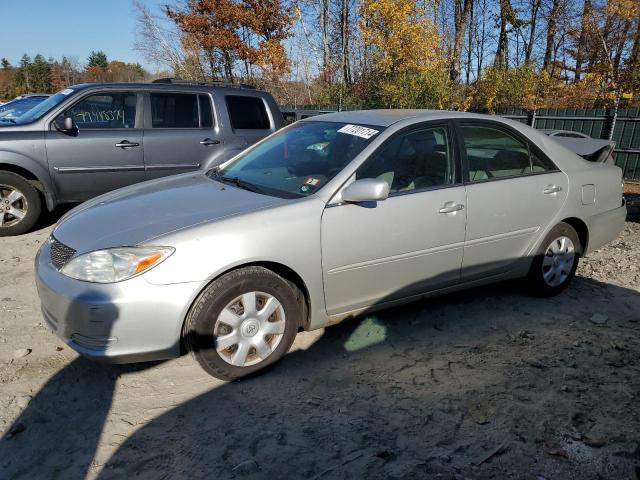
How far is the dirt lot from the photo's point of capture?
240 cm

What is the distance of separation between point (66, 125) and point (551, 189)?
5287mm

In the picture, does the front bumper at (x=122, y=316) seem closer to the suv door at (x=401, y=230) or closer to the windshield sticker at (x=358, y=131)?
the suv door at (x=401, y=230)

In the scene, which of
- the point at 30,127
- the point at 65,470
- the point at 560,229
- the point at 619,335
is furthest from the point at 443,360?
the point at 30,127

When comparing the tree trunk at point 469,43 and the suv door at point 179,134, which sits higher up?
the tree trunk at point 469,43

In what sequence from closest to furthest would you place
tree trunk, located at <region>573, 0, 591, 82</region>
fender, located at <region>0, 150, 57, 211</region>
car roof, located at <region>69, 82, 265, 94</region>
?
fender, located at <region>0, 150, 57, 211</region>, car roof, located at <region>69, 82, 265, 94</region>, tree trunk, located at <region>573, 0, 591, 82</region>

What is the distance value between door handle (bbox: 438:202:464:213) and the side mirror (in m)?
0.63

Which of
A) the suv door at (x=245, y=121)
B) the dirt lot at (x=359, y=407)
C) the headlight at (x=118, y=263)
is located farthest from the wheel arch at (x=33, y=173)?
the headlight at (x=118, y=263)

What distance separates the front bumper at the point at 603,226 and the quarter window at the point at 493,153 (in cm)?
93

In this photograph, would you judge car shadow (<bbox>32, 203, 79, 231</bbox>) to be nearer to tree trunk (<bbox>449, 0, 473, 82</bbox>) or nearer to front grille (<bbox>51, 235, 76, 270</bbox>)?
front grille (<bbox>51, 235, 76, 270</bbox>)

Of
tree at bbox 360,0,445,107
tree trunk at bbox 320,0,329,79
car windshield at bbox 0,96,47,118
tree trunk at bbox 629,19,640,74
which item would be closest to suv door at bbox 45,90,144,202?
car windshield at bbox 0,96,47,118

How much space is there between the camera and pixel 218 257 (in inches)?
110

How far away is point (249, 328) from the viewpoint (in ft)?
9.82

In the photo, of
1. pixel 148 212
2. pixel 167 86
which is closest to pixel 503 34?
pixel 167 86

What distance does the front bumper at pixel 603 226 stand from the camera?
4.53 m
